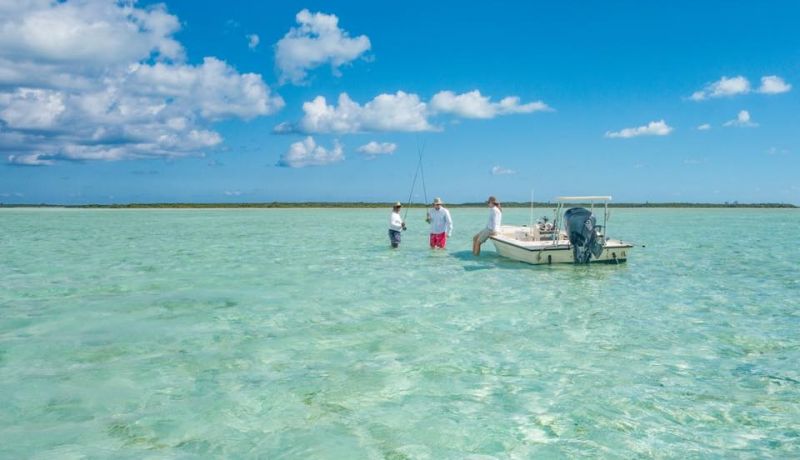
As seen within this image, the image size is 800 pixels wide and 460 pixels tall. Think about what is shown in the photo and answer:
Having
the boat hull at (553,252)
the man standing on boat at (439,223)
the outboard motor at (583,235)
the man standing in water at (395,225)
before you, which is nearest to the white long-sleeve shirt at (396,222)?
the man standing in water at (395,225)

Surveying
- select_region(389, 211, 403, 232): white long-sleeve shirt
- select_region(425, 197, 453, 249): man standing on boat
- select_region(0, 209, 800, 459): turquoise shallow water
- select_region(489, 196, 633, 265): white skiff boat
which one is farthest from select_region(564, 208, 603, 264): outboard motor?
select_region(389, 211, 403, 232): white long-sleeve shirt

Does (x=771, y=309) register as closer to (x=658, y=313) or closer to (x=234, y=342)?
(x=658, y=313)

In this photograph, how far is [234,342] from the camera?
866 centimetres

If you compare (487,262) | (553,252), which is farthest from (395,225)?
(553,252)

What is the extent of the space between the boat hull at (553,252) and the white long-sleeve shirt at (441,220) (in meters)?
3.05

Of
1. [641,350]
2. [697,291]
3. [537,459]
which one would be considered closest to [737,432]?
[537,459]

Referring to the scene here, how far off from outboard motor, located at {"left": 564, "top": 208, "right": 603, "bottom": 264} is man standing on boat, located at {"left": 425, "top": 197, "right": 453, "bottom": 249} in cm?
496

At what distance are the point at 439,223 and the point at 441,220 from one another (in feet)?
0.83

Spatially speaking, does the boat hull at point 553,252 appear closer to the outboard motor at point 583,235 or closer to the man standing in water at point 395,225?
the outboard motor at point 583,235

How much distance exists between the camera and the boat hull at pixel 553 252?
16875mm

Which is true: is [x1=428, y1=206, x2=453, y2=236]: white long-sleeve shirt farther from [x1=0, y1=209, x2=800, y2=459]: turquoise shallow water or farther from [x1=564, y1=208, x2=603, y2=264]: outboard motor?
[x1=0, y1=209, x2=800, y2=459]: turquoise shallow water

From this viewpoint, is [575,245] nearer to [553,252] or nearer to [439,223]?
[553,252]

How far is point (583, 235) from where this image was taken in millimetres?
16156

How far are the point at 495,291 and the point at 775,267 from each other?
11.0 m
